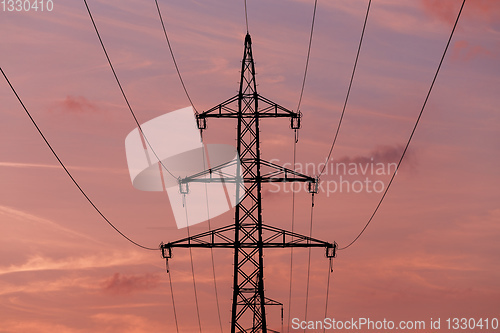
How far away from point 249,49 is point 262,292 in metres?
14.7

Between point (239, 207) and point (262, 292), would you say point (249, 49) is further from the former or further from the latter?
point (262, 292)

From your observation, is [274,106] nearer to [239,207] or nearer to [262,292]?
[239,207]

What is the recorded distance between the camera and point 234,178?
53094 mm

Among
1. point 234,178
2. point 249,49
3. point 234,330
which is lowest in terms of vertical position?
point 234,330

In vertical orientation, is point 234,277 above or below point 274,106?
below

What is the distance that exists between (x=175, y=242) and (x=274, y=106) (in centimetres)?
986

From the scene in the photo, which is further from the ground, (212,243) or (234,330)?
(212,243)

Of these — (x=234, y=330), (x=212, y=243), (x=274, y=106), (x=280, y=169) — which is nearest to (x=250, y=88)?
(x=274, y=106)

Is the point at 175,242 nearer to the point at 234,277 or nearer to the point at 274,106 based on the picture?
the point at 234,277

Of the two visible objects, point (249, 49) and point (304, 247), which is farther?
point (249, 49)

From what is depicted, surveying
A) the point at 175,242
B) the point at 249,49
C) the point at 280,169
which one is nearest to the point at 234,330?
the point at 175,242

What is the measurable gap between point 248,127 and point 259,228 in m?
6.13

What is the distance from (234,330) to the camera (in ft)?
178

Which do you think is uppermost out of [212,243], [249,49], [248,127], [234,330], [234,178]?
[249,49]
